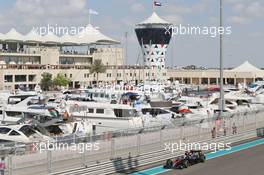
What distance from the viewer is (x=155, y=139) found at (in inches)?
765

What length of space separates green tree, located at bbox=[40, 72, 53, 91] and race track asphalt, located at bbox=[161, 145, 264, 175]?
62.9 metres

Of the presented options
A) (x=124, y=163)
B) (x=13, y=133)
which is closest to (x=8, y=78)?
(x=13, y=133)

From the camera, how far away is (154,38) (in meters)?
148

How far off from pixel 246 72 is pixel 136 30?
39329mm

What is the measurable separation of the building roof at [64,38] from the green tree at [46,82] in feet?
64.3

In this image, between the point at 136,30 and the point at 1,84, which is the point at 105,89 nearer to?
the point at 1,84

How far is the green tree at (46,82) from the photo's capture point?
82625 mm

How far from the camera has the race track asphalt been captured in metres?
17.8

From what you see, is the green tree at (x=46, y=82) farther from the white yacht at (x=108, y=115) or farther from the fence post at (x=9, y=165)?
the fence post at (x=9, y=165)

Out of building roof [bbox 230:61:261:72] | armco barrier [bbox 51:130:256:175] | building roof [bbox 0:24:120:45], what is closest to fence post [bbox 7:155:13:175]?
armco barrier [bbox 51:130:256:175]

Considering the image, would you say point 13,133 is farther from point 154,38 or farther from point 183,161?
point 154,38

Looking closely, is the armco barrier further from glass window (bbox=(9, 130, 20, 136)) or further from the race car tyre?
glass window (bbox=(9, 130, 20, 136))

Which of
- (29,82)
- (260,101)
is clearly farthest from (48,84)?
(260,101)

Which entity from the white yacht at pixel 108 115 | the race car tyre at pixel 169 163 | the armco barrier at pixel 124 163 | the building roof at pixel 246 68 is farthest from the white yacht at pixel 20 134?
the building roof at pixel 246 68
